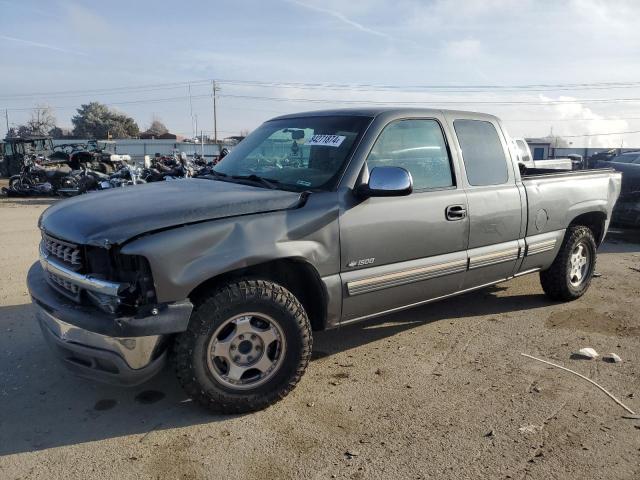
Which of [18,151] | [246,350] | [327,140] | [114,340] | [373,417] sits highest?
[327,140]

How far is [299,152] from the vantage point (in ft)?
13.2

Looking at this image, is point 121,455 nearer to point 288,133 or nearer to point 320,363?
point 320,363

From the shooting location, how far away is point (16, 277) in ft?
20.5

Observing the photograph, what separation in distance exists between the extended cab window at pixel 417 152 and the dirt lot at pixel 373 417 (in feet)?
4.62

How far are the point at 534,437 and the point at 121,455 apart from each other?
2.33m

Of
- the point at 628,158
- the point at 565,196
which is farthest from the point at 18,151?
the point at 565,196

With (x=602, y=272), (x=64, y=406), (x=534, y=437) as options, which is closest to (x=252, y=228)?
(x=64, y=406)

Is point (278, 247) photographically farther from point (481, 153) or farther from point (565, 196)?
point (565, 196)

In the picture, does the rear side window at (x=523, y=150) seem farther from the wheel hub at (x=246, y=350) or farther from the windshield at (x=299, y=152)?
the wheel hub at (x=246, y=350)

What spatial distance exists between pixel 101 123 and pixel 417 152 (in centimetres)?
8488

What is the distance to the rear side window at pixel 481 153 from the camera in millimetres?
4398

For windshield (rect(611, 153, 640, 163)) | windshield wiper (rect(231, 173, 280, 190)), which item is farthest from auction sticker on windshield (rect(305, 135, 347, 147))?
windshield (rect(611, 153, 640, 163))

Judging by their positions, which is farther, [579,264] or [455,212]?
[579,264]

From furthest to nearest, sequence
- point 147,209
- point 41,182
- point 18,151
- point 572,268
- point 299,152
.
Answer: point 18,151 → point 41,182 → point 572,268 → point 299,152 → point 147,209
